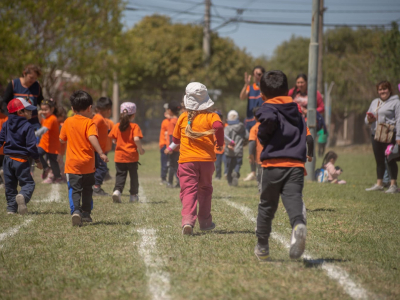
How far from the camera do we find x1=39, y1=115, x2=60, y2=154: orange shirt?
1149cm

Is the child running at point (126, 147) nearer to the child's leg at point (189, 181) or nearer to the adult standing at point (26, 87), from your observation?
the adult standing at point (26, 87)

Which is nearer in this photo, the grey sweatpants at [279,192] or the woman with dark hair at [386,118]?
the grey sweatpants at [279,192]

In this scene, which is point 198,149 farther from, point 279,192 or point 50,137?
point 50,137

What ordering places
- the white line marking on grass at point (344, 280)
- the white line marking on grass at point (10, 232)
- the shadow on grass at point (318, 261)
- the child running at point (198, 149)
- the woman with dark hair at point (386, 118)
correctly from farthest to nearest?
the woman with dark hair at point (386, 118) → the child running at point (198, 149) → the white line marking on grass at point (10, 232) → the shadow on grass at point (318, 261) → the white line marking on grass at point (344, 280)

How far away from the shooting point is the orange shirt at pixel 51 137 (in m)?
11.5

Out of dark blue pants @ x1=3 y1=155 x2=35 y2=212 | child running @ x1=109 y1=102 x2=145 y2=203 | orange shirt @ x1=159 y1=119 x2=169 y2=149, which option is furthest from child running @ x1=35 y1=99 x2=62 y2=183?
dark blue pants @ x1=3 y1=155 x2=35 y2=212

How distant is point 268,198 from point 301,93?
264 inches

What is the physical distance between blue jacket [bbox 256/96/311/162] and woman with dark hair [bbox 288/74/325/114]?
592 centimetres

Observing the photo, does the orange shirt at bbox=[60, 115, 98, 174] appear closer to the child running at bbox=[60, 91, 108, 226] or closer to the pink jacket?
the child running at bbox=[60, 91, 108, 226]

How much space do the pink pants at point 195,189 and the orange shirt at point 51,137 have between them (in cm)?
625

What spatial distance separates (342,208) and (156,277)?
462cm

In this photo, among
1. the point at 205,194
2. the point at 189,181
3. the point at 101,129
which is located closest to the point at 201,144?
the point at 189,181

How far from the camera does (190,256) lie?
15.7 feet

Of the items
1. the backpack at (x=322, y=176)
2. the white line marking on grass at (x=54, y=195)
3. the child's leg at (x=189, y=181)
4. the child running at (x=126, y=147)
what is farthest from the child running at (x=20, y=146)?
the backpack at (x=322, y=176)
